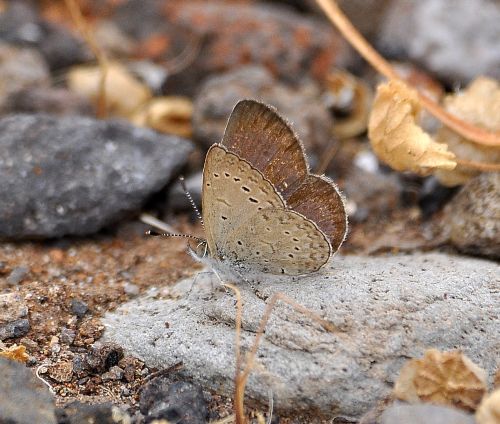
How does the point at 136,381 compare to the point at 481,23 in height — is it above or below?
below

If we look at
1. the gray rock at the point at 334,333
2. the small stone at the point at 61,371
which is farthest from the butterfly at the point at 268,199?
the small stone at the point at 61,371

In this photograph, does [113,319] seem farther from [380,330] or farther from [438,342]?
[438,342]

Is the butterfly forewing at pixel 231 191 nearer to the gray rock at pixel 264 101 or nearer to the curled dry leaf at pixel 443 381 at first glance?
the curled dry leaf at pixel 443 381

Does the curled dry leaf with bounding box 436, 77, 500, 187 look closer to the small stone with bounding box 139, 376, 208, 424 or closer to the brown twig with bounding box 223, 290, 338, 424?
the brown twig with bounding box 223, 290, 338, 424

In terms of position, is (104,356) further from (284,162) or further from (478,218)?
(478,218)

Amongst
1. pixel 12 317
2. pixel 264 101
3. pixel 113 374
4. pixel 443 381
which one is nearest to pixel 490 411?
pixel 443 381

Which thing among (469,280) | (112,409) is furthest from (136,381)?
(469,280)

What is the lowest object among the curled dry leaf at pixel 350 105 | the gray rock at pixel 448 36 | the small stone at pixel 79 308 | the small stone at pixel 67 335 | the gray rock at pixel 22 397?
the small stone at pixel 67 335
